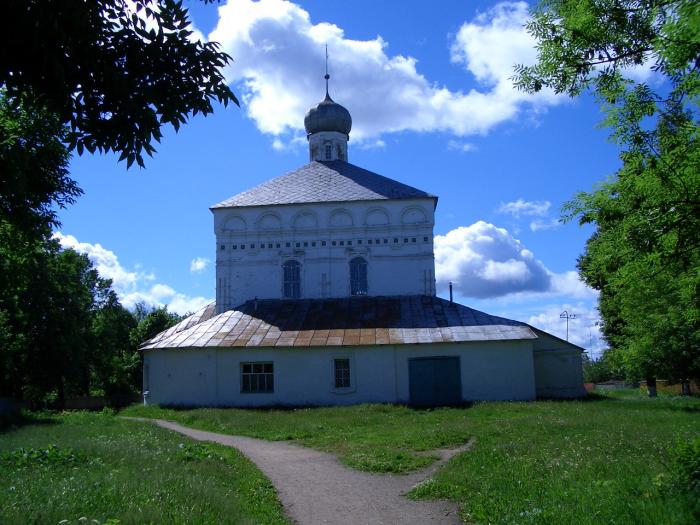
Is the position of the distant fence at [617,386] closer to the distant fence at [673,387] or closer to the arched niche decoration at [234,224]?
the distant fence at [673,387]

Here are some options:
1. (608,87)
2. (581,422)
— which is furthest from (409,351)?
(608,87)

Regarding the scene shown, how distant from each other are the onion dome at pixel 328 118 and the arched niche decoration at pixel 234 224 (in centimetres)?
736

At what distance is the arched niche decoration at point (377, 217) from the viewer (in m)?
29.6

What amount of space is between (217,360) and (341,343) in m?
5.10

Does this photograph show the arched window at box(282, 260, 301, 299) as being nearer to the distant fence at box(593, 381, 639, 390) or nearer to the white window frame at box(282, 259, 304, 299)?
the white window frame at box(282, 259, 304, 299)

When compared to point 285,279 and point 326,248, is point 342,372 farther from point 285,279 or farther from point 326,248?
point 326,248

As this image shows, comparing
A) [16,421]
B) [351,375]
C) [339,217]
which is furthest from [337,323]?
[16,421]

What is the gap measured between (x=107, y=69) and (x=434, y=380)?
20470mm

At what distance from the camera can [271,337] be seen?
83.0 feet

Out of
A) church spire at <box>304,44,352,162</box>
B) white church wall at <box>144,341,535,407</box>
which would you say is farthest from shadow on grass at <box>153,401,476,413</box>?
church spire at <box>304,44,352,162</box>

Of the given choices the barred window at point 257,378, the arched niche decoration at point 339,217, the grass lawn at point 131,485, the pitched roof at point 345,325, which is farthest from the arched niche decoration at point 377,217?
the grass lawn at point 131,485

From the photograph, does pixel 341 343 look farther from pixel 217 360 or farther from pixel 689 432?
pixel 689 432

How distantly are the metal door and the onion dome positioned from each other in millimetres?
15215

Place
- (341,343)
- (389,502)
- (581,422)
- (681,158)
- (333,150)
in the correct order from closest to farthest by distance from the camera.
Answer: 1. (681,158)
2. (389,502)
3. (581,422)
4. (341,343)
5. (333,150)
